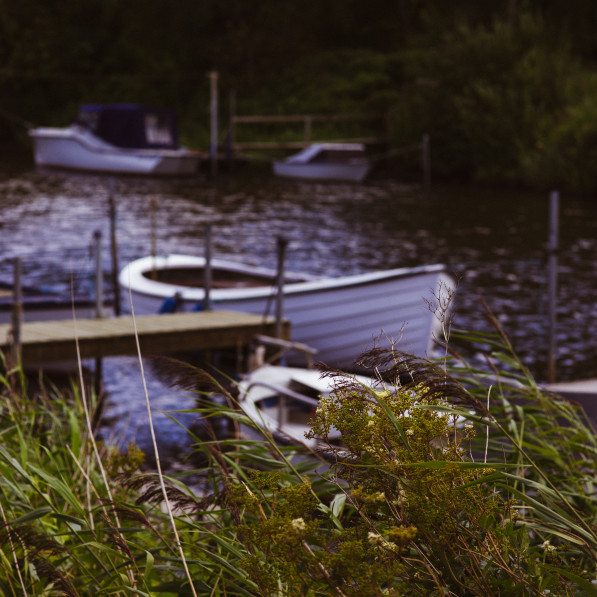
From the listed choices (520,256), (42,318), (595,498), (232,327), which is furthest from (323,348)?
(520,256)

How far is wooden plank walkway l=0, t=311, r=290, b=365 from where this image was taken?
A: 28.0ft

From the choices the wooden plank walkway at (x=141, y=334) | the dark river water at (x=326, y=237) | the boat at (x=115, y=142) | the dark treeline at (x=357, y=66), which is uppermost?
the dark treeline at (x=357, y=66)

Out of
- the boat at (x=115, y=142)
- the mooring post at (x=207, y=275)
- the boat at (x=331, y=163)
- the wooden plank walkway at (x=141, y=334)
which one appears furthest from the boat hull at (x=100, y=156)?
the wooden plank walkway at (x=141, y=334)

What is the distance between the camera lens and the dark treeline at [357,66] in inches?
1282

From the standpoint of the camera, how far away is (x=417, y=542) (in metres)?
2.01

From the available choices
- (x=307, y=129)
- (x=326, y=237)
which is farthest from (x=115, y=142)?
(x=326, y=237)

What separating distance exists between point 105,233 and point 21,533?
19748 millimetres

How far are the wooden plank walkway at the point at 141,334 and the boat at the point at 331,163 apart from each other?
24.5 meters

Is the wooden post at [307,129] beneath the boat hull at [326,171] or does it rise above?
above

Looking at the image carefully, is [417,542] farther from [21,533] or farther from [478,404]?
[21,533]

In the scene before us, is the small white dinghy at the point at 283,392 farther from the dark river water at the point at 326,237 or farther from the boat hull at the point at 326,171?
the boat hull at the point at 326,171

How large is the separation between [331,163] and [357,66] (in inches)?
489

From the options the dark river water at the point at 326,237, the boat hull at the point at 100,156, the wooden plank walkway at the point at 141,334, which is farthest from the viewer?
the boat hull at the point at 100,156

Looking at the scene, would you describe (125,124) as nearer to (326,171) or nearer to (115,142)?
(115,142)
